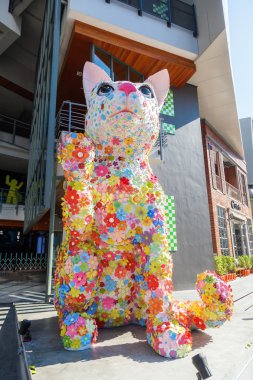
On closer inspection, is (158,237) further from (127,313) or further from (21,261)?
(21,261)

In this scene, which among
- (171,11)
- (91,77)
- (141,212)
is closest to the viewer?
(141,212)

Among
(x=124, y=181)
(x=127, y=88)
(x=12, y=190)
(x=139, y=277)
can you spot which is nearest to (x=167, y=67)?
(x=127, y=88)

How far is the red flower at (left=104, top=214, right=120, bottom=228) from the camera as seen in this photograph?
277cm

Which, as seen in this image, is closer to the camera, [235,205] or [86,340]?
→ [86,340]

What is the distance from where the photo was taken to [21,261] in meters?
14.5

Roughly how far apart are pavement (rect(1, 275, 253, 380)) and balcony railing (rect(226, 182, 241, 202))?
39.6 feet

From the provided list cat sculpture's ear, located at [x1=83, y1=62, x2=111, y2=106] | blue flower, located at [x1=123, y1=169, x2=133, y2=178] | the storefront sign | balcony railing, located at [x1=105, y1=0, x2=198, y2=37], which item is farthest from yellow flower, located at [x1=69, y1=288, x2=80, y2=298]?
the storefront sign

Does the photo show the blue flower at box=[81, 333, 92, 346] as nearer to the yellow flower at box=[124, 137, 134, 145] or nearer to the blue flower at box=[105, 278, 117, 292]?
the blue flower at box=[105, 278, 117, 292]

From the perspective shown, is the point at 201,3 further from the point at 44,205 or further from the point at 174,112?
the point at 44,205

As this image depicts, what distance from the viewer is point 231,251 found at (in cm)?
1254

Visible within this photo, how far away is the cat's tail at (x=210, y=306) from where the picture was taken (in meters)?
2.48

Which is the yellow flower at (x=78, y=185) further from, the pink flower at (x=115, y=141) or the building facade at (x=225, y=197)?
the building facade at (x=225, y=197)

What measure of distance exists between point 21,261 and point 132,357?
13.5 m

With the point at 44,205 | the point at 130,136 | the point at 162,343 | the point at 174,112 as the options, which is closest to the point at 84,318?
the point at 162,343
